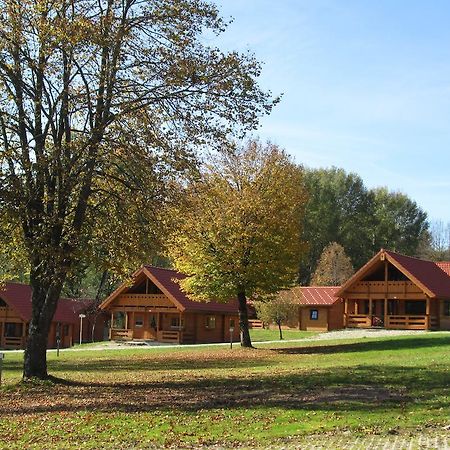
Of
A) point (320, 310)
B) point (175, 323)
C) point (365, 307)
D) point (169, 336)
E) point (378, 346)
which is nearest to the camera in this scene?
point (378, 346)

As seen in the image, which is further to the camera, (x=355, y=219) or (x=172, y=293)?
(x=355, y=219)

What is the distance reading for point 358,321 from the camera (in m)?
53.1

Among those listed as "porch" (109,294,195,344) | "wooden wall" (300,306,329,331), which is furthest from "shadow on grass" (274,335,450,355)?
"wooden wall" (300,306,329,331)

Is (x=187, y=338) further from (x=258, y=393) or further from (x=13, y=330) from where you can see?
(x=258, y=393)

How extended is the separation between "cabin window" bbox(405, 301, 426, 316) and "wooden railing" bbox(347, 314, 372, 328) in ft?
12.8

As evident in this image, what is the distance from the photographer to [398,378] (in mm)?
18984

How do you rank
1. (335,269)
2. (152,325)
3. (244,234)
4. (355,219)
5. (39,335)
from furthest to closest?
(355,219) < (335,269) < (152,325) < (244,234) < (39,335)

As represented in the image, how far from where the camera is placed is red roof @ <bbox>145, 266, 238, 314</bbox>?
49219mm

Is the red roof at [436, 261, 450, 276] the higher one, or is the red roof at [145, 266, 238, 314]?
the red roof at [436, 261, 450, 276]

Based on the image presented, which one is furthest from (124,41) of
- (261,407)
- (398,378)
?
(398,378)

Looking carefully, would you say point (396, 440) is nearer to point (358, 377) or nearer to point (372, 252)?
point (358, 377)

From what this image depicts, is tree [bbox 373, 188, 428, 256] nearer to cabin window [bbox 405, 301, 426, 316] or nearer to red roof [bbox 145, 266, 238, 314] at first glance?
cabin window [bbox 405, 301, 426, 316]

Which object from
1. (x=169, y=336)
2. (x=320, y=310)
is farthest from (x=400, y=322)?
(x=169, y=336)

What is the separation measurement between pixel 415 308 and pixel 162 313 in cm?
2010
